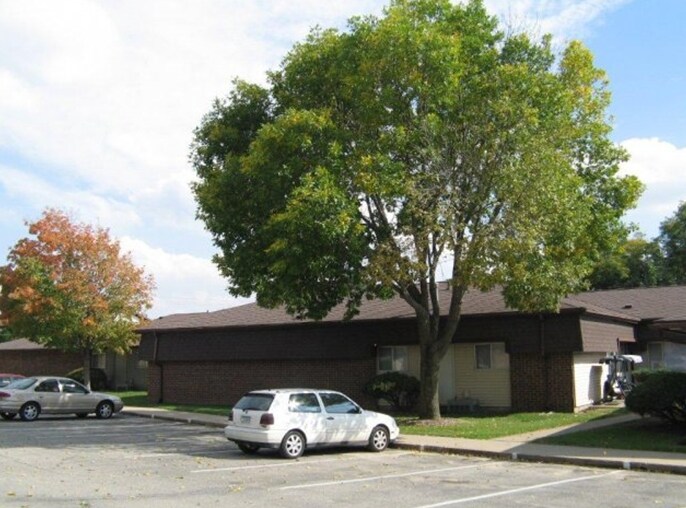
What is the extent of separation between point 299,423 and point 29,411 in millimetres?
13683

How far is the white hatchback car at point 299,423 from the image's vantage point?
1622cm

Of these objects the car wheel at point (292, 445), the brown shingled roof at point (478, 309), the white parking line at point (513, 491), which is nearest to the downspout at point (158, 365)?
the brown shingled roof at point (478, 309)

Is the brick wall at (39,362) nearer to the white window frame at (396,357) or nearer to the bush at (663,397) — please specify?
the white window frame at (396,357)

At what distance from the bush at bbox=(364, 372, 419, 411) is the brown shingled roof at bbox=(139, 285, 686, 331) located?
235 cm

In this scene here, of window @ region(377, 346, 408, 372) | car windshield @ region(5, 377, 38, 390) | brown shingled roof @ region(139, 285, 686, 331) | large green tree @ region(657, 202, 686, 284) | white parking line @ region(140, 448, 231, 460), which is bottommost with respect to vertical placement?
white parking line @ region(140, 448, 231, 460)

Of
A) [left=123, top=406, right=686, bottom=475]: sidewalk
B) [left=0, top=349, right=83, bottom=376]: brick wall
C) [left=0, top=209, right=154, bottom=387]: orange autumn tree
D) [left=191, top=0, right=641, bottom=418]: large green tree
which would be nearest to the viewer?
[left=123, top=406, right=686, bottom=475]: sidewalk

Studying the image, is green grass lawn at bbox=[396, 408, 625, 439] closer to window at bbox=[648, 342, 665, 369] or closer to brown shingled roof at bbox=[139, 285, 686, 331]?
brown shingled roof at bbox=[139, 285, 686, 331]

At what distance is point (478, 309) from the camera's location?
27297 mm

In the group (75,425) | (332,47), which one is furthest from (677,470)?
(75,425)

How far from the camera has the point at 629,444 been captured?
1725cm

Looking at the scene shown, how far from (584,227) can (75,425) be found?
→ 1667 centimetres

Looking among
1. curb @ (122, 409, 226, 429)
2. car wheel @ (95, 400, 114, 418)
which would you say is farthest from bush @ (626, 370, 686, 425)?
car wheel @ (95, 400, 114, 418)

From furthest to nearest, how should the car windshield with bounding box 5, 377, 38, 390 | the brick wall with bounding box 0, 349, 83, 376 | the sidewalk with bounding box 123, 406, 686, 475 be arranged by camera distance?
the brick wall with bounding box 0, 349, 83, 376 → the car windshield with bounding box 5, 377, 38, 390 → the sidewalk with bounding box 123, 406, 686, 475

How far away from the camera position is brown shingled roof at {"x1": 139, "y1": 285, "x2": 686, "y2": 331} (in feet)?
91.0
